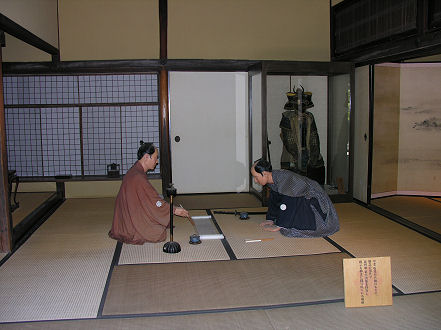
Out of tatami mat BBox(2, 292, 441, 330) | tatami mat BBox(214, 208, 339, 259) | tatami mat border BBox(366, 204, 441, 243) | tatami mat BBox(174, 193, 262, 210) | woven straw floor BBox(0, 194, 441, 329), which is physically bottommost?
tatami mat BBox(2, 292, 441, 330)

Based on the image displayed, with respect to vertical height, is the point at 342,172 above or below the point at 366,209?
above

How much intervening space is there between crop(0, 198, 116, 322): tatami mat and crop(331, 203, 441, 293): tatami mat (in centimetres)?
209

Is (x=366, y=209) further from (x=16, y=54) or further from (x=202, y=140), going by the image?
(x=16, y=54)

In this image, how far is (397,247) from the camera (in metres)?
3.83

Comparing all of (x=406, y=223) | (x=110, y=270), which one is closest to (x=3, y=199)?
(x=110, y=270)

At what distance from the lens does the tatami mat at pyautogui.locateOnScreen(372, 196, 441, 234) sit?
468 centimetres

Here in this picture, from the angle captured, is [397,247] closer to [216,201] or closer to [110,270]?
[110,270]

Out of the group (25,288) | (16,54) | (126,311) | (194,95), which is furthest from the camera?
(194,95)

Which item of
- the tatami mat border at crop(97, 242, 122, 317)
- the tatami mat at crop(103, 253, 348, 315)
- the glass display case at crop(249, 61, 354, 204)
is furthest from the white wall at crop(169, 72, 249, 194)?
the tatami mat at crop(103, 253, 348, 315)

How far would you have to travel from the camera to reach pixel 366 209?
5.36 meters

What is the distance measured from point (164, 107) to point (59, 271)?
320 centimetres

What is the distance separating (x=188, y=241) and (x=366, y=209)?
7.96 ft

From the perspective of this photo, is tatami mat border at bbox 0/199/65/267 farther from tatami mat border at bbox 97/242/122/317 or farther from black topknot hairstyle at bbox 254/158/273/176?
black topknot hairstyle at bbox 254/158/273/176

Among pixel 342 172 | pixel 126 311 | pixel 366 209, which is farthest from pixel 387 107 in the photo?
pixel 126 311
